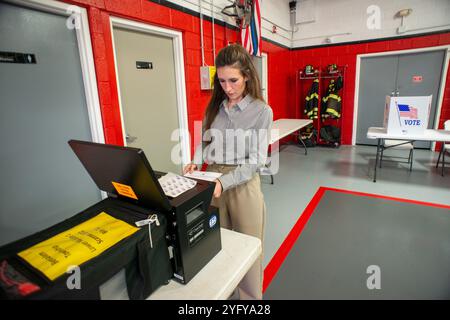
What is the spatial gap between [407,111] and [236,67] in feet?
10.8

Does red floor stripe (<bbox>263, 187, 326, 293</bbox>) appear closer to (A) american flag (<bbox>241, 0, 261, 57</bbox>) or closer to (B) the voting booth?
(B) the voting booth

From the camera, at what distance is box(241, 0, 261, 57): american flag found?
12.6 ft

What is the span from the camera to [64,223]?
0.80m

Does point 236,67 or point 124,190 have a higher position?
point 236,67

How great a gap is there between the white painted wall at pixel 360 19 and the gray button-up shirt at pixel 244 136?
559 centimetres

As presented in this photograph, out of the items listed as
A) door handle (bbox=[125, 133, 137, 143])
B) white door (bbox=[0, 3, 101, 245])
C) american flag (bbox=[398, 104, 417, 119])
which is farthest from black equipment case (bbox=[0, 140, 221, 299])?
american flag (bbox=[398, 104, 417, 119])

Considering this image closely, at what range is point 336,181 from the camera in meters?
3.91

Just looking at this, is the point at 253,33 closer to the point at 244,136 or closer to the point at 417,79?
the point at 244,136

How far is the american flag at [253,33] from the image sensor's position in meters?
3.85

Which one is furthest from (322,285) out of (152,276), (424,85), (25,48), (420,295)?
(424,85)

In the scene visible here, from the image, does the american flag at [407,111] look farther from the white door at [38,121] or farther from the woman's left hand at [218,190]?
the white door at [38,121]

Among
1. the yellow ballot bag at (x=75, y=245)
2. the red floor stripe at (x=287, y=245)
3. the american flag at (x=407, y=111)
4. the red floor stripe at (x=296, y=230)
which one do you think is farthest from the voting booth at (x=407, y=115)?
the yellow ballot bag at (x=75, y=245)

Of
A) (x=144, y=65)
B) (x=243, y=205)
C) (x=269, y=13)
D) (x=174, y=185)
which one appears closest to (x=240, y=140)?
(x=243, y=205)

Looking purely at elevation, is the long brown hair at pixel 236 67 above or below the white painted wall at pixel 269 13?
below
